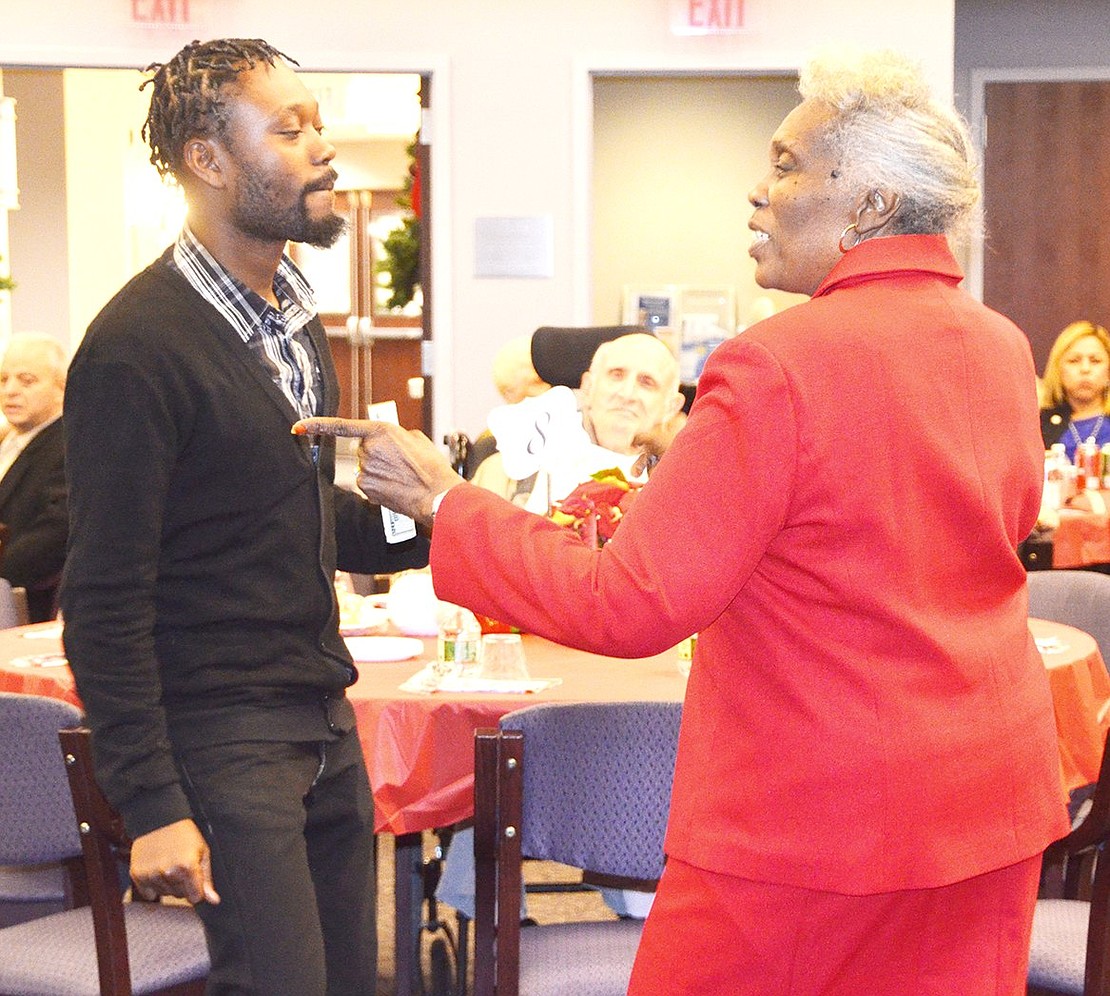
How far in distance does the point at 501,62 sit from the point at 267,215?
5.17 metres

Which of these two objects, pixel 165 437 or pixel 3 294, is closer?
pixel 165 437

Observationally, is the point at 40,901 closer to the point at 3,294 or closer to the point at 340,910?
the point at 340,910

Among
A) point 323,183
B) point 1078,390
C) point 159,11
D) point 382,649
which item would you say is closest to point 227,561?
point 323,183

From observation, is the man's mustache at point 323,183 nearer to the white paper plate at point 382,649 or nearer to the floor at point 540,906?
the white paper plate at point 382,649

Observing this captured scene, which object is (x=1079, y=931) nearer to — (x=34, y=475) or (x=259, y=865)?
(x=259, y=865)

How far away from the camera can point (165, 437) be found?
1.70 m

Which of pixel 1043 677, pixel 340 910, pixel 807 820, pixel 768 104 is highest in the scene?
pixel 768 104

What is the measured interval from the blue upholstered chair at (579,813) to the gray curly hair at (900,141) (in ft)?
3.48

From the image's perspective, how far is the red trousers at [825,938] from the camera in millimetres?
1449

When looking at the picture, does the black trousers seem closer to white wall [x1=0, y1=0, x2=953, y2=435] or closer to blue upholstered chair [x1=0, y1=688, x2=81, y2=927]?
blue upholstered chair [x1=0, y1=688, x2=81, y2=927]

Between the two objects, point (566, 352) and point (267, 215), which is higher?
point (267, 215)

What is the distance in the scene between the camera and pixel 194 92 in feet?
6.15

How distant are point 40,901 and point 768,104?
306 inches

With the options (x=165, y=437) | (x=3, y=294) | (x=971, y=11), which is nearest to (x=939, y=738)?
(x=165, y=437)
